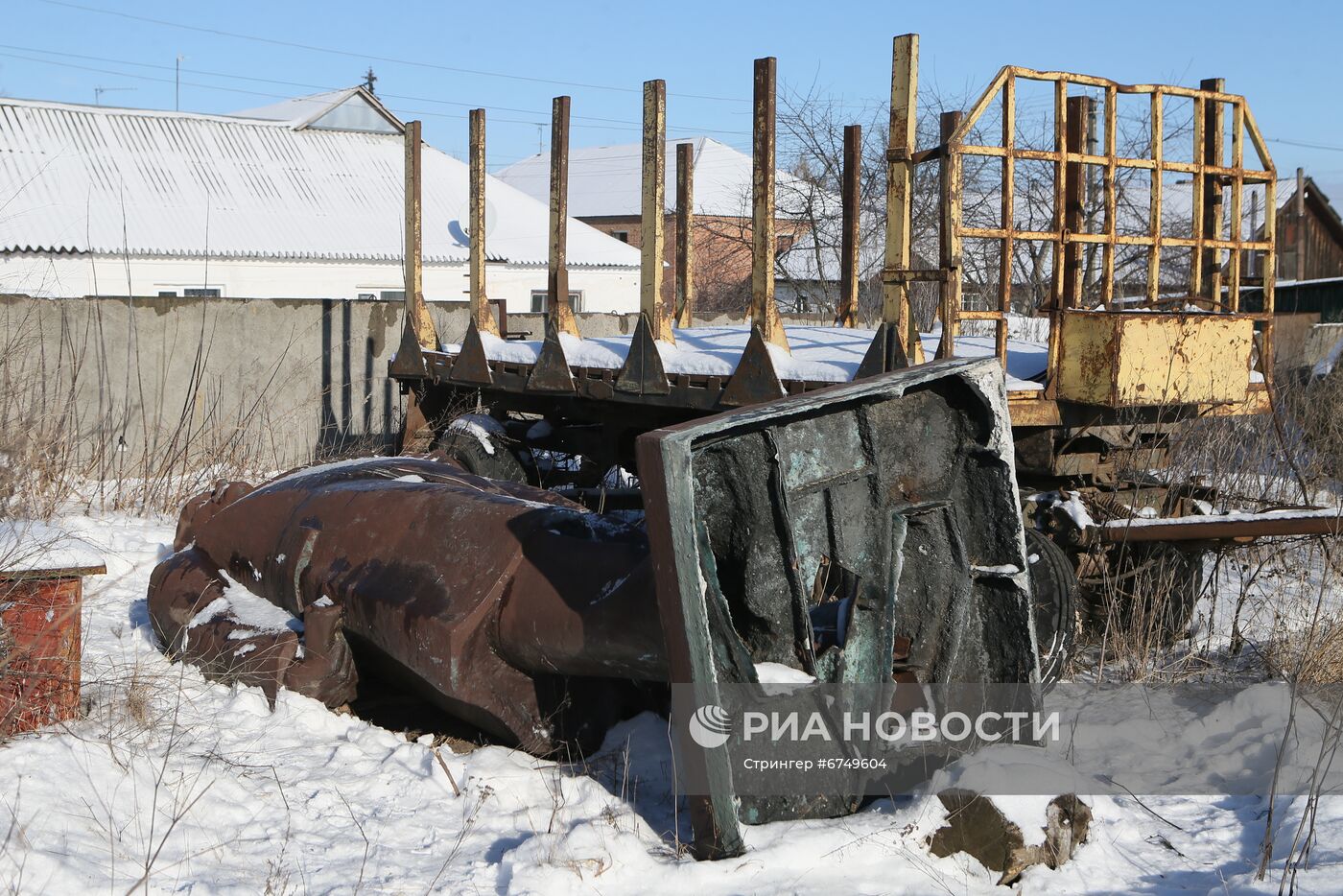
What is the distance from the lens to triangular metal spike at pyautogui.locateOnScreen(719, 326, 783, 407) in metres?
5.47

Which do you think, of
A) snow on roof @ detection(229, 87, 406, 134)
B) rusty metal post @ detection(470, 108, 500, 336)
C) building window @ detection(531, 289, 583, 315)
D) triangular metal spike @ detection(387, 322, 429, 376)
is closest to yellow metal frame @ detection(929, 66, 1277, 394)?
rusty metal post @ detection(470, 108, 500, 336)

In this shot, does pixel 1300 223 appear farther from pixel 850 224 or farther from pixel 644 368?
pixel 644 368

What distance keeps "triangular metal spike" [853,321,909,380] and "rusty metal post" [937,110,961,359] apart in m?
0.18

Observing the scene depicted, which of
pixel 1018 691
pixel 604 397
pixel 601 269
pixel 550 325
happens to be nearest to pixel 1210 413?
pixel 1018 691

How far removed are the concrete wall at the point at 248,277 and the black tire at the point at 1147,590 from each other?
50.8ft

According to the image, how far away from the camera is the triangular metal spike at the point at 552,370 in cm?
710

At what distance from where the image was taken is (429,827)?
143 inches

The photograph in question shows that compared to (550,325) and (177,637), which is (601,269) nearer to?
(550,325)

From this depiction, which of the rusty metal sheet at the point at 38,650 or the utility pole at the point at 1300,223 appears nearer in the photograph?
the rusty metal sheet at the point at 38,650

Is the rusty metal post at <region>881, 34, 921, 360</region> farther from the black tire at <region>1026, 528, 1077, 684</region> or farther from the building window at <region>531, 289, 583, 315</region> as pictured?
the building window at <region>531, 289, 583, 315</region>

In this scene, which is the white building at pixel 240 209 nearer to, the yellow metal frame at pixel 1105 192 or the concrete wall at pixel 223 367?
the concrete wall at pixel 223 367

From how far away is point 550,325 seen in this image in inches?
295

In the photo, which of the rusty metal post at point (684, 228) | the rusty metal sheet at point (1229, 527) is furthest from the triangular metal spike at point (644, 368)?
the rusty metal post at point (684, 228)

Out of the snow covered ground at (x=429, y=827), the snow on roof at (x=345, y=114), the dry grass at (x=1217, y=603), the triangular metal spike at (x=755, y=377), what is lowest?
the snow covered ground at (x=429, y=827)
